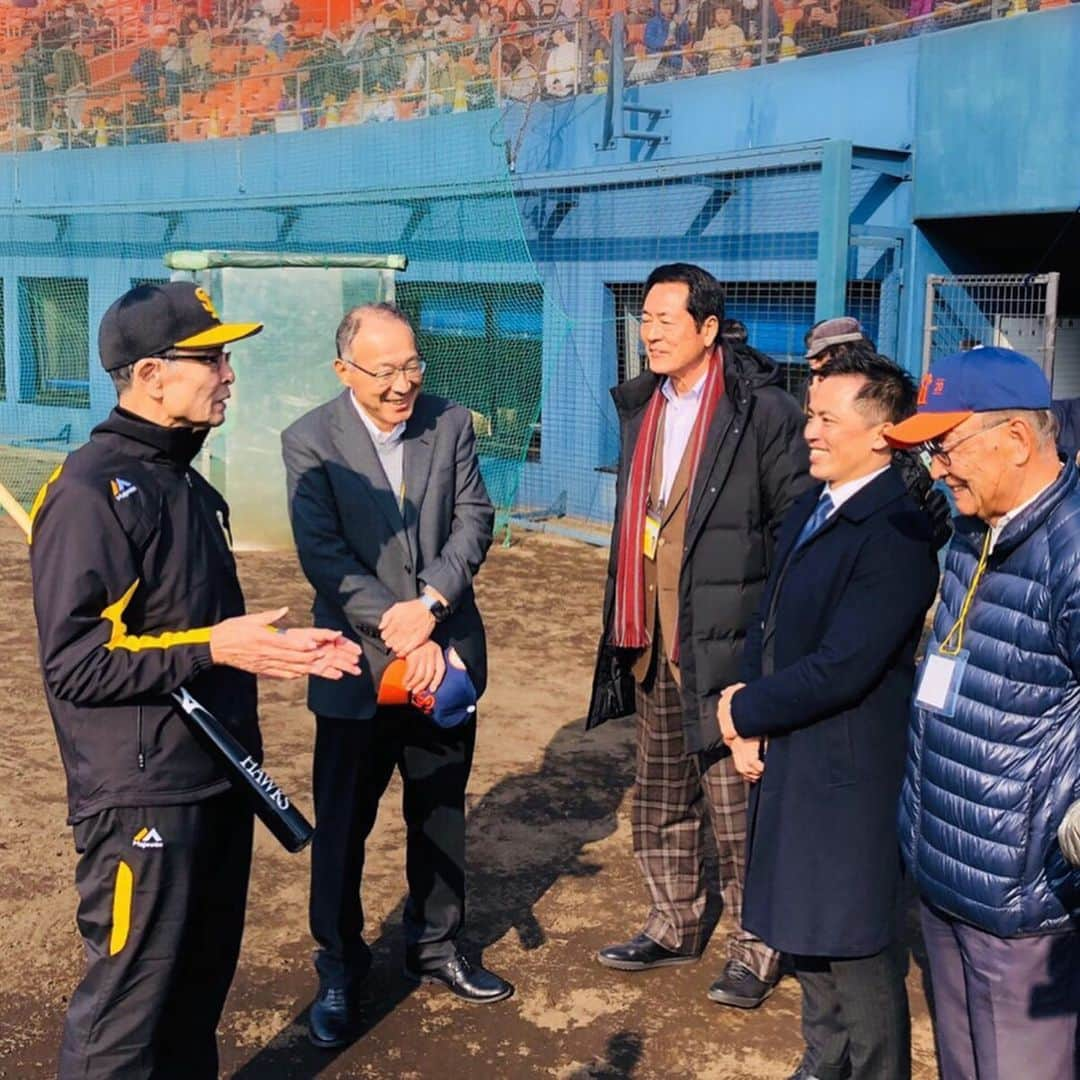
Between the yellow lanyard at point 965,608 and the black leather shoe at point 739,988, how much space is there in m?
1.67

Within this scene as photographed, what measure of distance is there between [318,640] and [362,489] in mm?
977

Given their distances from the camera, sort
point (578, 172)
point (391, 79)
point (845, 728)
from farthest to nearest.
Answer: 1. point (391, 79)
2. point (578, 172)
3. point (845, 728)

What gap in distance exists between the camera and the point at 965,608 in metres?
2.57

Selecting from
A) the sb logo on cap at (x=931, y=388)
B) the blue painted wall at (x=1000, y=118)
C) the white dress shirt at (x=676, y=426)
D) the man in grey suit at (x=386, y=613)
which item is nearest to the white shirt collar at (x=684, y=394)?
the white dress shirt at (x=676, y=426)

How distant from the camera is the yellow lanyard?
254 centimetres

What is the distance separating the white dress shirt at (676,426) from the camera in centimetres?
389

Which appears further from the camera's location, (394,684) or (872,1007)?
(394,684)

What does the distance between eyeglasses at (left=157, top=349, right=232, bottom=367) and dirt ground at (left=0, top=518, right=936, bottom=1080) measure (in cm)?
189

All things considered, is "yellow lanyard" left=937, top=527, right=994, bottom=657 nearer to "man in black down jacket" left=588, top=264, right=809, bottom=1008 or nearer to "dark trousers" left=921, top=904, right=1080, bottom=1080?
"dark trousers" left=921, top=904, right=1080, bottom=1080

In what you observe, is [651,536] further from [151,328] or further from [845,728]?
[151,328]

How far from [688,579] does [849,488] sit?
82 cm

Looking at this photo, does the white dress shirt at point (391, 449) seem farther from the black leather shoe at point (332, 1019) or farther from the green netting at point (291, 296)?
the green netting at point (291, 296)

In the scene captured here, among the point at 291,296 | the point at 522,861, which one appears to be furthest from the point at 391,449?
the point at 291,296

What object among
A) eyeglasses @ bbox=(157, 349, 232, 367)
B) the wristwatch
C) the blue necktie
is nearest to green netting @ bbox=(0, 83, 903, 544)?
the wristwatch
